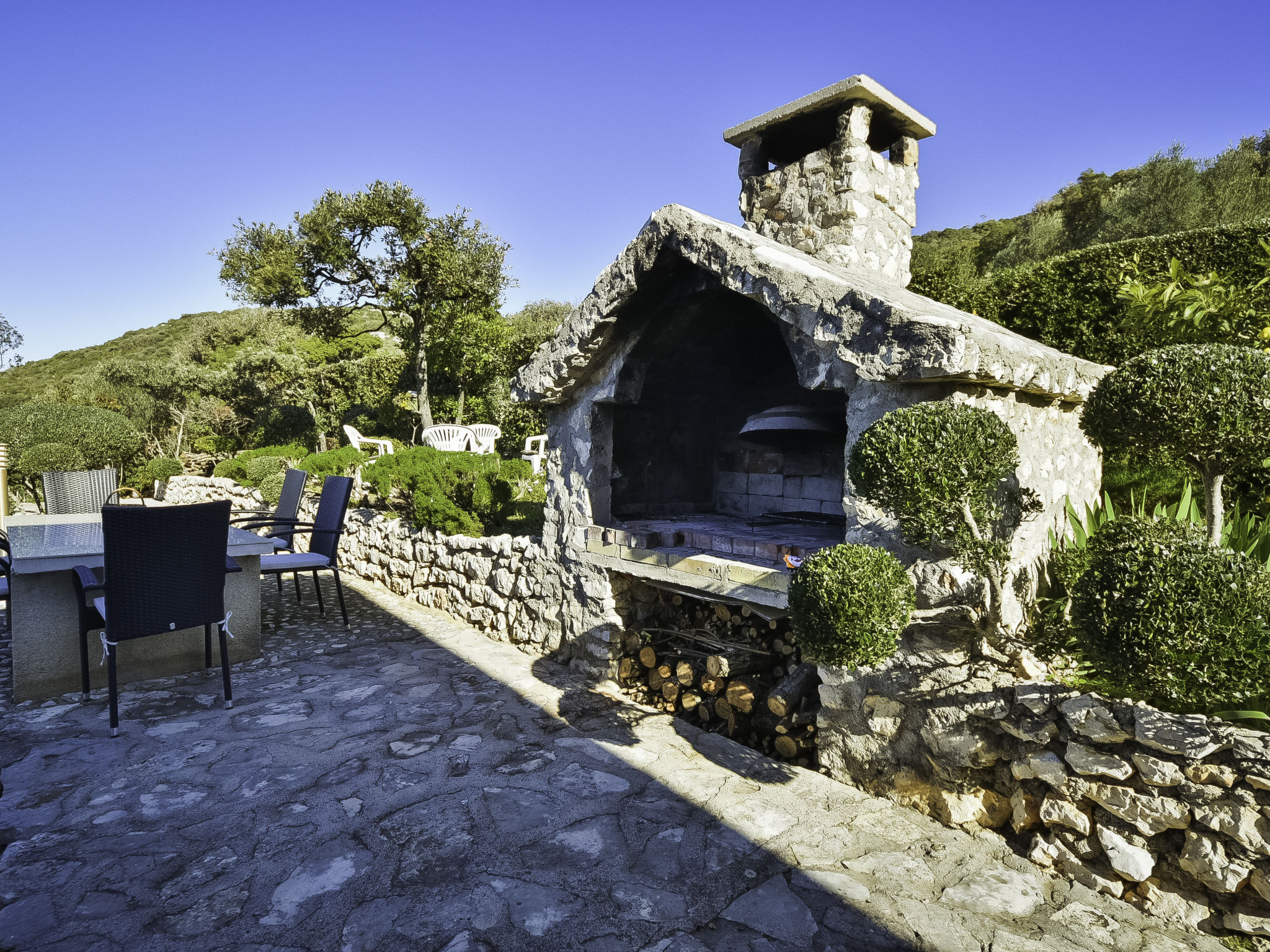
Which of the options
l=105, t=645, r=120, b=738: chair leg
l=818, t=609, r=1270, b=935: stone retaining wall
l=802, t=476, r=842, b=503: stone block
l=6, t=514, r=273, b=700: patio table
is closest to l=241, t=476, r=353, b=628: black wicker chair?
l=6, t=514, r=273, b=700: patio table

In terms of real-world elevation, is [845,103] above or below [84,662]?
above

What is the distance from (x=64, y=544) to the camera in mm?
4832

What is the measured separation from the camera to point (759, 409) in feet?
19.0

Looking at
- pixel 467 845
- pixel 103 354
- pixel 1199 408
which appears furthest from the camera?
pixel 103 354

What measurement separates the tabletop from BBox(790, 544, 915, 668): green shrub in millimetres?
3955

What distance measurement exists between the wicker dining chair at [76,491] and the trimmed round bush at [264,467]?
15.7 ft

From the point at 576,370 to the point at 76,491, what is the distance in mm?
5660

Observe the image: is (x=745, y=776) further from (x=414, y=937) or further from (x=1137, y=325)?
(x=1137, y=325)

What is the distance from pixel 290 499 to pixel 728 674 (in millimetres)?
4992

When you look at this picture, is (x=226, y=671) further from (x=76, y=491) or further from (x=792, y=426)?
(x=76, y=491)

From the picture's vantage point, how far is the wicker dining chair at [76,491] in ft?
22.1

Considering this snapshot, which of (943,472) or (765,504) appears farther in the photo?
(765,504)

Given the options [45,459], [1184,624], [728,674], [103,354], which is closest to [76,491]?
[45,459]

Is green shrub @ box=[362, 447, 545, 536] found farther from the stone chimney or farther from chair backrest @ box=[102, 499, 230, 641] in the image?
the stone chimney
